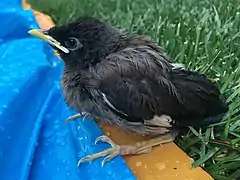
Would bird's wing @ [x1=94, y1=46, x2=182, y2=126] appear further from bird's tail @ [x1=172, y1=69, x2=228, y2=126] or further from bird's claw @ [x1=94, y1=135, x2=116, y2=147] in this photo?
bird's claw @ [x1=94, y1=135, x2=116, y2=147]

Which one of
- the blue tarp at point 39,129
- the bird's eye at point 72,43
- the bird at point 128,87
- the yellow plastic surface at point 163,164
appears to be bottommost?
the yellow plastic surface at point 163,164

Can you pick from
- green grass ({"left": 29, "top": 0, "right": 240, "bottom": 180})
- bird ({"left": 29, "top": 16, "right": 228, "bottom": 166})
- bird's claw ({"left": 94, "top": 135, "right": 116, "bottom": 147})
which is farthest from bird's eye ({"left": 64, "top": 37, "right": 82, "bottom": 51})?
green grass ({"left": 29, "top": 0, "right": 240, "bottom": 180})

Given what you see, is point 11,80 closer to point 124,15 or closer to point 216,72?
point 216,72

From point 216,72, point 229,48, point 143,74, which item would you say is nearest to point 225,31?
point 229,48

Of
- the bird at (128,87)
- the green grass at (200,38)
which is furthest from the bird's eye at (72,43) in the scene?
the green grass at (200,38)

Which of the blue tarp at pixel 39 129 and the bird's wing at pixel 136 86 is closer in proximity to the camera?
the bird's wing at pixel 136 86

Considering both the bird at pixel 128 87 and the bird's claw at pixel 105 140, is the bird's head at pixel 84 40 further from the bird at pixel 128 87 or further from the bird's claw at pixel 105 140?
the bird's claw at pixel 105 140
